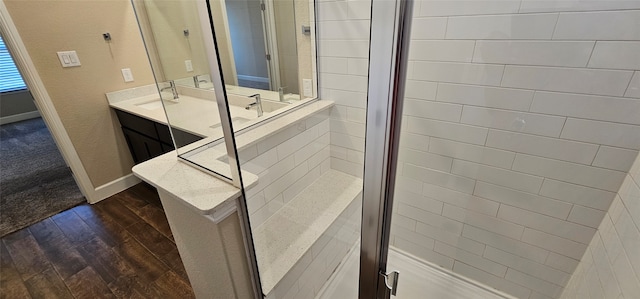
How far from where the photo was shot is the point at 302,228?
1.46 metres

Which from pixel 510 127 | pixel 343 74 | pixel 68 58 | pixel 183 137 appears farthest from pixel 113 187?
pixel 510 127

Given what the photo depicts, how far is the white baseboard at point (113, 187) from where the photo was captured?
2.35m

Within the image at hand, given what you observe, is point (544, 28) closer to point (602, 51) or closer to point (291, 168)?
point (602, 51)

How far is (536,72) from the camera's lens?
3.50 ft

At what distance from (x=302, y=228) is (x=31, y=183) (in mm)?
3009

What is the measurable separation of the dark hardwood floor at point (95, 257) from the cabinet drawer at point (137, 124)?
0.65 m

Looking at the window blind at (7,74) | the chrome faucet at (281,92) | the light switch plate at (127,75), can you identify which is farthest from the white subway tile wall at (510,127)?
the window blind at (7,74)

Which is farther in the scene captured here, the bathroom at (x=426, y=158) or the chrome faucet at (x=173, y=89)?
the chrome faucet at (x=173, y=89)

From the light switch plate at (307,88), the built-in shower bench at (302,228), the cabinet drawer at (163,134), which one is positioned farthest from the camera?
the cabinet drawer at (163,134)

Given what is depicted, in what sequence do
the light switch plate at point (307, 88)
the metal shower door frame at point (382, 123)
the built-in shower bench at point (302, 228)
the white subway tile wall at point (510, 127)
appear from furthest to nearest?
the light switch plate at point (307, 88)
the built-in shower bench at point (302, 228)
the white subway tile wall at point (510, 127)
the metal shower door frame at point (382, 123)

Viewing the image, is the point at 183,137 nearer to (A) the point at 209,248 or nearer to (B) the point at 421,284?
(A) the point at 209,248

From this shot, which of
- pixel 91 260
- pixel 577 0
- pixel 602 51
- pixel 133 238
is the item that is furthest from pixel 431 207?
pixel 91 260

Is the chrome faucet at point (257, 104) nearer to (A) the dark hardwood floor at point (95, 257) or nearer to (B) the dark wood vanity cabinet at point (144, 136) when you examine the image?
(B) the dark wood vanity cabinet at point (144, 136)

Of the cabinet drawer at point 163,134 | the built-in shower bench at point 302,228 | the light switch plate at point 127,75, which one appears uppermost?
the light switch plate at point 127,75
